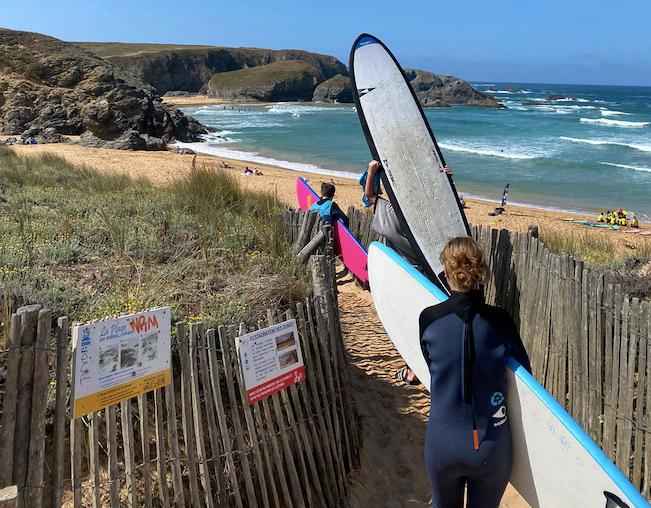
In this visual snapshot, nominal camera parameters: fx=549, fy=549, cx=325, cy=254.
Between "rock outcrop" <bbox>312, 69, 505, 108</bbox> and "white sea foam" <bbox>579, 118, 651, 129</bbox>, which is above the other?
"rock outcrop" <bbox>312, 69, 505, 108</bbox>

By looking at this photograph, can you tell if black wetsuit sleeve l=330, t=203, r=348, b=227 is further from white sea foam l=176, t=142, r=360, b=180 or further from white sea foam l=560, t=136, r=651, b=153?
white sea foam l=560, t=136, r=651, b=153

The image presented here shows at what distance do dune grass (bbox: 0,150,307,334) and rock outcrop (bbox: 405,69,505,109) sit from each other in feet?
232

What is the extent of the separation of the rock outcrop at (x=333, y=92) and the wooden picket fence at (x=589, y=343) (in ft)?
264

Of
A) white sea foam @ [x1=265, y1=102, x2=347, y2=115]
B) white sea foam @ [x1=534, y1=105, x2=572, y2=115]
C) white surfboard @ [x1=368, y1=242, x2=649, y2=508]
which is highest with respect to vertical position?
white sea foam @ [x1=265, y1=102, x2=347, y2=115]

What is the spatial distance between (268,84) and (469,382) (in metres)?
84.1

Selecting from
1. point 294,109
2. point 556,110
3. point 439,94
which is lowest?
point 556,110

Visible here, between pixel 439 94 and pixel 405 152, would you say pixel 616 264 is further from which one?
pixel 439 94

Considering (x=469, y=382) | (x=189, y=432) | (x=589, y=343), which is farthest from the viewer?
(x=589, y=343)

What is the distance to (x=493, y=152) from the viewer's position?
3066 cm

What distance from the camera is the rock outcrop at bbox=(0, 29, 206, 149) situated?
92.7 ft

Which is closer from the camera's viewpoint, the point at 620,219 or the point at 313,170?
the point at 620,219

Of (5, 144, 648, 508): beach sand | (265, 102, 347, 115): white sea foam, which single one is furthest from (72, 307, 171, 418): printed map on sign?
(265, 102, 347, 115): white sea foam

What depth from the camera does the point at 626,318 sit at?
314 centimetres

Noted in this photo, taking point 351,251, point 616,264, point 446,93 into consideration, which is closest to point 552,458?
point 616,264
